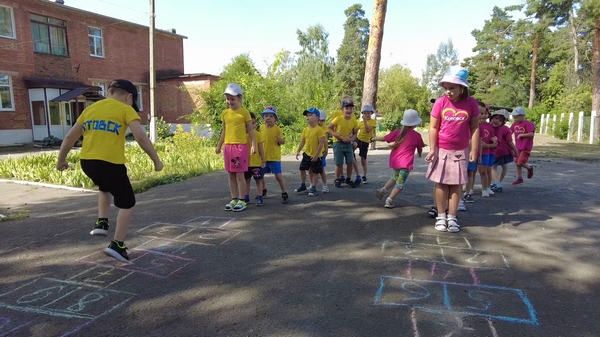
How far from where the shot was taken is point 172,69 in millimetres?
32406

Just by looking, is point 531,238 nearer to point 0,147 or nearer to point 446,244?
point 446,244

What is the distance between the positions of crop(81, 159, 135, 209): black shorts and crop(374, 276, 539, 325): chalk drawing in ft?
8.39

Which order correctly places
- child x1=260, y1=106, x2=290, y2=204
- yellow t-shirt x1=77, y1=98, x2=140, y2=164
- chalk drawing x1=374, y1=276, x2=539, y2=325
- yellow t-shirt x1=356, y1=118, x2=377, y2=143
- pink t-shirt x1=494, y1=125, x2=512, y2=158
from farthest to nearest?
yellow t-shirt x1=356, y1=118, x2=377, y2=143
pink t-shirt x1=494, y1=125, x2=512, y2=158
child x1=260, y1=106, x2=290, y2=204
yellow t-shirt x1=77, y1=98, x2=140, y2=164
chalk drawing x1=374, y1=276, x2=539, y2=325

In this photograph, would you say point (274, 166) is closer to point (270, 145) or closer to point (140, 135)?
point (270, 145)

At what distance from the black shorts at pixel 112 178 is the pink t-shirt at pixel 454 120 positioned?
3699 millimetres

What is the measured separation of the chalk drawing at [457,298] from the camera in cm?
293

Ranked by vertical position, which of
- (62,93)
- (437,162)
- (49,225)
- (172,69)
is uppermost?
(172,69)

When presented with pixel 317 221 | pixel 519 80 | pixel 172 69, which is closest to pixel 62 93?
pixel 172 69

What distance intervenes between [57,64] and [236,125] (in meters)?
23.2

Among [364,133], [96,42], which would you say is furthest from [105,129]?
[96,42]

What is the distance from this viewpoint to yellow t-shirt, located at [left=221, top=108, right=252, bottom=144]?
19.0 ft

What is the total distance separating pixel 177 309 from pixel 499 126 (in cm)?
661

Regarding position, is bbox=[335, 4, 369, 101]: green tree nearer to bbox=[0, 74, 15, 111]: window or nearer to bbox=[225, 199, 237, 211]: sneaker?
bbox=[0, 74, 15, 111]: window

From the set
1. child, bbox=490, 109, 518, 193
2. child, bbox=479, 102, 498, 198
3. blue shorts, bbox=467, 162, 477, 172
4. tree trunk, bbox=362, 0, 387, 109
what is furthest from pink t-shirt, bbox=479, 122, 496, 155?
tree trunk, bbox=362, 0, 387, 109
